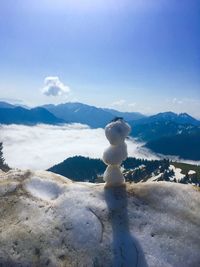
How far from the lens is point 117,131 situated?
90.1 feet

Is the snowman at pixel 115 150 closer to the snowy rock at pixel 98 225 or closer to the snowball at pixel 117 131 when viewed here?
the snowball at pixel 117 131

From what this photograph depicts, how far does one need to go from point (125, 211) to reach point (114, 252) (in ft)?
12.8

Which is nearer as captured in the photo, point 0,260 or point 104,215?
point 0,260

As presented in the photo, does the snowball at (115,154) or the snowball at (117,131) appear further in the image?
the snowball at (115,154)

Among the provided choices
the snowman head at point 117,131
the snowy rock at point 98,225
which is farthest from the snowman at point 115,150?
the snowy rock at point 98,225

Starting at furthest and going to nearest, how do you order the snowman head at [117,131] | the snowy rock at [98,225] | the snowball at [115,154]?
the snowball at [115,154] → the snowman head at [117,131] → the snowy rock at [98,225]

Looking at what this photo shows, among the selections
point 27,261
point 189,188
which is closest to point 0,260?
point 27,261

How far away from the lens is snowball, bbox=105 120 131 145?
2745cm

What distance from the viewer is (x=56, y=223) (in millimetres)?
24719

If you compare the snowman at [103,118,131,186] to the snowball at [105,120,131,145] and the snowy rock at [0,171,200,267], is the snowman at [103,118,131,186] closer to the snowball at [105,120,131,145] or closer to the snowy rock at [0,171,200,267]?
the snowball at [105,120,131,145]

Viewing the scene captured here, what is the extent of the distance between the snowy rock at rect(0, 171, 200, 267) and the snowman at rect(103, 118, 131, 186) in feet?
3.20

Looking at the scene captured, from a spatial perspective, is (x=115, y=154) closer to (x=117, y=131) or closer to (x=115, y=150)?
(x=115, y=150)

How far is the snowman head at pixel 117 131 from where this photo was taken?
27453 millimetres

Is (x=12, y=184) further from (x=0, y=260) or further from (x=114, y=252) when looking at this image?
(x=114, y=252)
